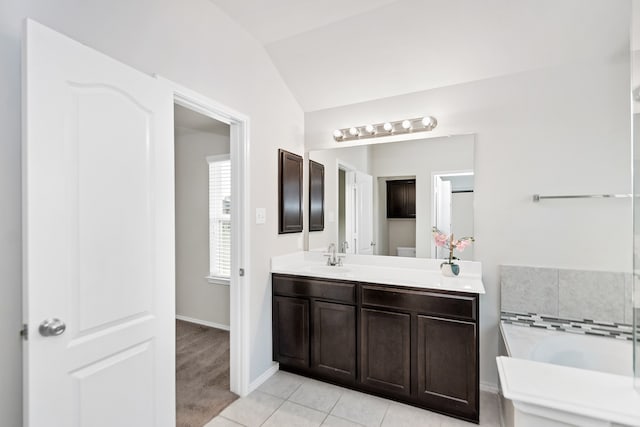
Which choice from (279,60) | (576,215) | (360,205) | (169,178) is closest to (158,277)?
(169,178)

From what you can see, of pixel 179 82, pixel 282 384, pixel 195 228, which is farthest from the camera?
pixel 195 228

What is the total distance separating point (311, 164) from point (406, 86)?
1164 millimetres

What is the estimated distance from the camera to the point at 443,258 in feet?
8.40

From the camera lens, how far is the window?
12.0 feet

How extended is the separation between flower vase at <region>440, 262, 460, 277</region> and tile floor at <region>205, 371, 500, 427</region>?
3.11ft

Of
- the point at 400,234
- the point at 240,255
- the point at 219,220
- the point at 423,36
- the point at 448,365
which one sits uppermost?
the point at 423,36

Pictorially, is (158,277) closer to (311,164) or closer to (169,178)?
(169,178)

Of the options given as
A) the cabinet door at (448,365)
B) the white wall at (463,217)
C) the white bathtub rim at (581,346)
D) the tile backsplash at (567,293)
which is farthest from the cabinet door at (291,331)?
the tile backsplash at (567,293)

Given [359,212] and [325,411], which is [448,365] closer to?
[325,411]

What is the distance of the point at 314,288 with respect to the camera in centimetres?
250

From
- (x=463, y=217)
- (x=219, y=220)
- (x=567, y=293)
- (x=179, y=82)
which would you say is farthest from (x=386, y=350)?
(x=219, y=220)

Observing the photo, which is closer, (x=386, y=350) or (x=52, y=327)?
(x=52, y=327)

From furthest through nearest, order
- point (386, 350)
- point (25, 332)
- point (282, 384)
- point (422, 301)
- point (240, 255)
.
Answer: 1. point (282, 384)
2. point (240, 255)
3. point (386, 350)
4. point (422, 301)
5. point (25, 332)

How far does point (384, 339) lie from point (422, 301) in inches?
16.5
